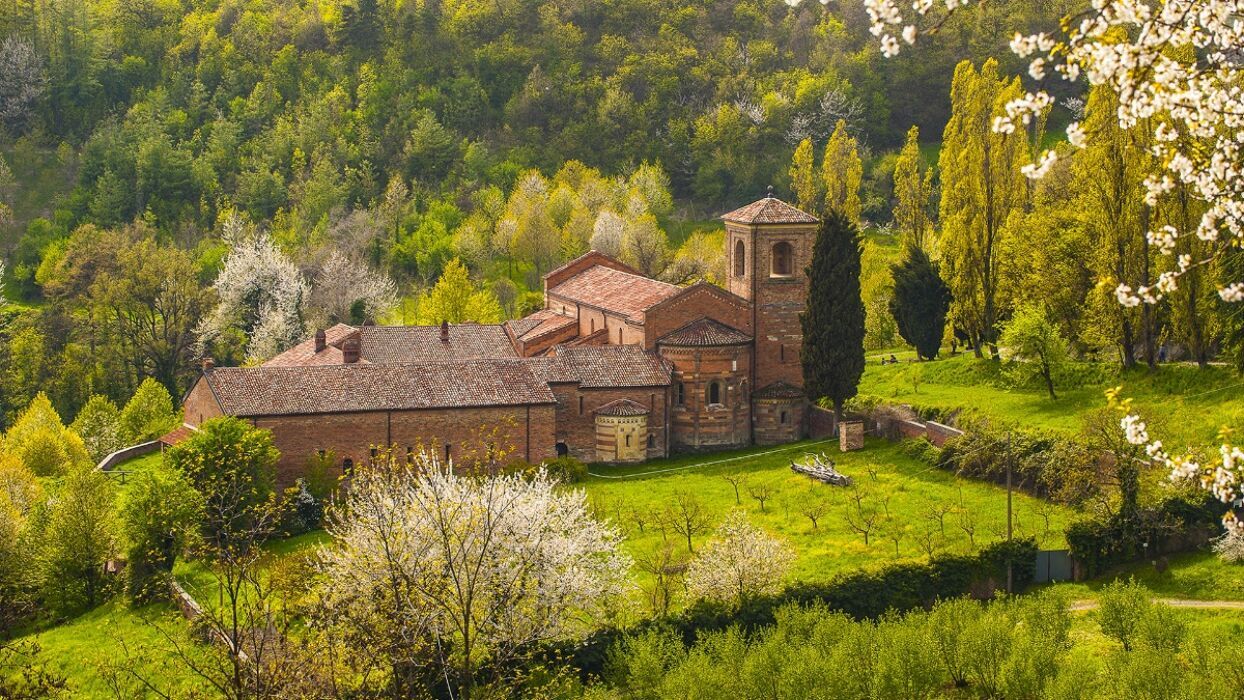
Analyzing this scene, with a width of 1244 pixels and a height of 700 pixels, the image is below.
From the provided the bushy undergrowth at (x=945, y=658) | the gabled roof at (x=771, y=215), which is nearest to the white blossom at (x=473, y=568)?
A: the bushy undergrowth at (x=945, y=658)

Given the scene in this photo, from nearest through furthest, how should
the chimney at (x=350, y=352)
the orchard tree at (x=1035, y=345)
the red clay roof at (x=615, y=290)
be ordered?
the orchard tree at (x=1035, y=345), the red clay roof at (x=615, y=290), the chimney at (x=350, y=352)

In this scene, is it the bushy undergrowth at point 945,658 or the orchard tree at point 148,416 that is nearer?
the bushy undergrowth at point 945,658

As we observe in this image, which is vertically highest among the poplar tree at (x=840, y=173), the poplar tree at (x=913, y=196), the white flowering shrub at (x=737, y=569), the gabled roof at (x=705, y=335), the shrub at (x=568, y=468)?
the poplar tree at (x=840, y=173)

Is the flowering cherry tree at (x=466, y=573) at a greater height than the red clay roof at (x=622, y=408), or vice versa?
the red clay roof at (x=622, y=408)

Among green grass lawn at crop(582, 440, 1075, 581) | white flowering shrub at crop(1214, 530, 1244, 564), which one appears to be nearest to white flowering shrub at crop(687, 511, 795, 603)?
green grass lawn at crop(582, 440, 1075, 581)

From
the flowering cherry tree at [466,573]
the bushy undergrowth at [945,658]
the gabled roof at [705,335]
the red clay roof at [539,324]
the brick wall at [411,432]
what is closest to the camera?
the flowering cherry tree at [466,573]

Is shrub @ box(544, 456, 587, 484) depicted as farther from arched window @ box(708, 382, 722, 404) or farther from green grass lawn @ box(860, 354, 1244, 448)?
green grass lawn @ box(860, 354, 1244, 448)

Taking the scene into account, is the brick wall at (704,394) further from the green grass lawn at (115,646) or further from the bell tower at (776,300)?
the green grass lawn at (115,646)
